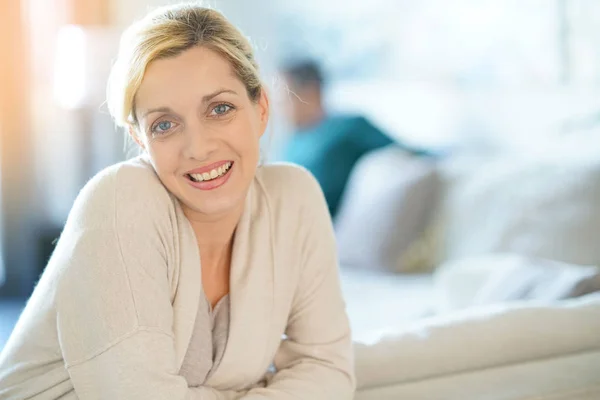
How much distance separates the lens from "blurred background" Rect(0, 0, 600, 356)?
273cm

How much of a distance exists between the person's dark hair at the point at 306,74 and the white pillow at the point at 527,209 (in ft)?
3.96

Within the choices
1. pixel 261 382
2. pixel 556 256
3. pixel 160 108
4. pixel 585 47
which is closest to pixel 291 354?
pixel 261 382

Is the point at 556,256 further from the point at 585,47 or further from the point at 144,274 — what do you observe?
the point at 144,274

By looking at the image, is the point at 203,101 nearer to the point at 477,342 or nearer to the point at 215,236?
the point at 215,236

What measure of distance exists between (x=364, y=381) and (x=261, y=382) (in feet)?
0.67

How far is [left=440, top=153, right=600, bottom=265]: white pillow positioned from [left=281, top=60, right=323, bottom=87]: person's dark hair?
1.21 m

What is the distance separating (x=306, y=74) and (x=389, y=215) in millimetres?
1201

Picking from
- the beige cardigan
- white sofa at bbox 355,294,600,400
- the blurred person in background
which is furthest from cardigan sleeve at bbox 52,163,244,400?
the blurred person in background

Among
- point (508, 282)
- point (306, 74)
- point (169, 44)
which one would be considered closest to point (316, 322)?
point (169, 44)

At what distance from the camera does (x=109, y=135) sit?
14.3ft

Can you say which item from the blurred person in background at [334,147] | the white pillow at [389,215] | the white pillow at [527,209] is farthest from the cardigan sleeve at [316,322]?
the blurred person in background at [334,147]

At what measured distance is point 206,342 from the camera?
149 cm

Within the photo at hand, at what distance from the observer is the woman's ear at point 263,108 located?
1595 mm

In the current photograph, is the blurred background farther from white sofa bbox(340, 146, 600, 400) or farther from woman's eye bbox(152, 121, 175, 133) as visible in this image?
woman's eye bbox(152, 121, 175, 133)
